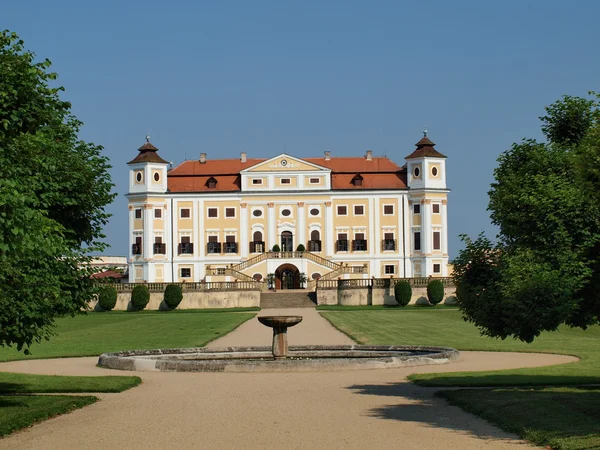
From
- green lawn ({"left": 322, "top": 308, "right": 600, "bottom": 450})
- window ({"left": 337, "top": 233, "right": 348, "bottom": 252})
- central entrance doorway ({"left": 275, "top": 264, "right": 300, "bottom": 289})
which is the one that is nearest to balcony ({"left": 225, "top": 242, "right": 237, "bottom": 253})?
central entrance doorway ({"left": 275, "top": 264, "right": 300, "bottom": 289})

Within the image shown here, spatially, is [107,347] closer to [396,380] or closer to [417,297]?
[396,380]

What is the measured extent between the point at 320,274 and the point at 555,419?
3079 inches

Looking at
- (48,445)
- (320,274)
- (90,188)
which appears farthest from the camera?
(320,274)

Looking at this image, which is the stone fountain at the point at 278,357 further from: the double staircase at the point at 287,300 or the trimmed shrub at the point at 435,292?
the trimmed shrub at the point at 435,292

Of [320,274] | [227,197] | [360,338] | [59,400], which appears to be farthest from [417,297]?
[59,400]

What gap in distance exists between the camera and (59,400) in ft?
58.4

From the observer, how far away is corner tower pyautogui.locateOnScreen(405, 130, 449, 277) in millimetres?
97750

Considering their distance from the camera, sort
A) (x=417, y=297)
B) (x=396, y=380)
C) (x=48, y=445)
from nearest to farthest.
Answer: (x=48, y=445) → (x=396, y=380) → (x=417, y=297)

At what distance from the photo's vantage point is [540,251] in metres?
16.7

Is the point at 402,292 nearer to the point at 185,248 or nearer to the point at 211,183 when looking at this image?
the point at 185,248

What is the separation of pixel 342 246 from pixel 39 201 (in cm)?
8423

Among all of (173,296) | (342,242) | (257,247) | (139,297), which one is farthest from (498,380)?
(257,247)

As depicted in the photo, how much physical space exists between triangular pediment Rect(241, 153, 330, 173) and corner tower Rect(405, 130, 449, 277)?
9191 mm

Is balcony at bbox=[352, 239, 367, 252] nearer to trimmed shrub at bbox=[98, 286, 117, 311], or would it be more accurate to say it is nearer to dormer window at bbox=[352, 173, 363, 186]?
dormer window at bbox=[352, 173, 363, 186]
